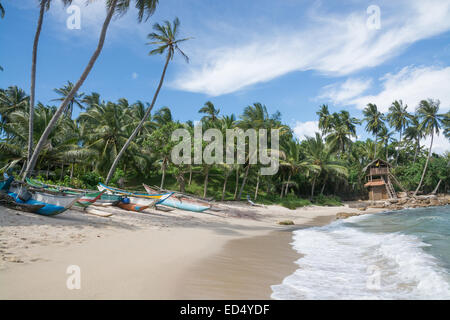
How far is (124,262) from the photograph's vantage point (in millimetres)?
4852

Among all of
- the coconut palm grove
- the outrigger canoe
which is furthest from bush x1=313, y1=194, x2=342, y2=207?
the outrigger canoe

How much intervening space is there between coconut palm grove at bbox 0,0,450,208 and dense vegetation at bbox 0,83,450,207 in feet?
0.35

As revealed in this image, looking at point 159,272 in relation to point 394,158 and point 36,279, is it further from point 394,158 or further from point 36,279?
point 394,158

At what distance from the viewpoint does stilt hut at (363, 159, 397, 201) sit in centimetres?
3456

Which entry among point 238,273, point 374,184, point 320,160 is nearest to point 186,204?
point 238,273

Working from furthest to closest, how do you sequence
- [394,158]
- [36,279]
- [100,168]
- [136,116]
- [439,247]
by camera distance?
[394,158] → [136,116] → [100,168] → [439,247] → [36,279]

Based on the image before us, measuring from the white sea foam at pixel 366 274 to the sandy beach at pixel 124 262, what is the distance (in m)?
0.44

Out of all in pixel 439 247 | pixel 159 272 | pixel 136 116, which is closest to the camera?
pixel 159 272

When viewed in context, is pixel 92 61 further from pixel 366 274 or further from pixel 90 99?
pixel 90 99

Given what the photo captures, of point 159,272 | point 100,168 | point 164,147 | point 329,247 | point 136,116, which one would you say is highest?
point 136,116

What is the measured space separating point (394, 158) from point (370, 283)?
1994 inches

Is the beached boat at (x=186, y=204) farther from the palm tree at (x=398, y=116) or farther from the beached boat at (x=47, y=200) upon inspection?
the palm tree at (x=398, y=116)
